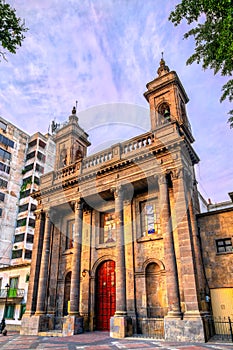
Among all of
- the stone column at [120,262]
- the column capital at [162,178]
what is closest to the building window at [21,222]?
the stone column at [120,262]

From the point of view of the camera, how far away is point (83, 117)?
77.8 ft

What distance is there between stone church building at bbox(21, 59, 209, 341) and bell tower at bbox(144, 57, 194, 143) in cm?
7

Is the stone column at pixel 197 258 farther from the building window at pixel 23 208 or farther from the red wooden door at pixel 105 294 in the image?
the building window at pixel 23 208

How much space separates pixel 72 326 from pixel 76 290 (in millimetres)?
1907

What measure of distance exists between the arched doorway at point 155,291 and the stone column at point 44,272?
7.17 meters

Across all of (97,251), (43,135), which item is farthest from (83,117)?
(43,135)

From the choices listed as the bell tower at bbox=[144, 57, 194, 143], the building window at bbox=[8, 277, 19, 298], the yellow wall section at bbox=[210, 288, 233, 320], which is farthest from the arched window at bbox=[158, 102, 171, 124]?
the building window at bbox=[8, 277, 19, 298]

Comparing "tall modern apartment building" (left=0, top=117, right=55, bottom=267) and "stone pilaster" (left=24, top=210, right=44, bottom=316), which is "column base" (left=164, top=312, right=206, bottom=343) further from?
"tall modern apartment building" (left=0, top=117, right=55, bottom=267)

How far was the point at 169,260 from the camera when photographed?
514 inches

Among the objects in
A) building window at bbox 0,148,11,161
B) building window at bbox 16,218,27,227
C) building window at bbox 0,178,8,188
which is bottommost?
building window at bbox 16,218,27,227

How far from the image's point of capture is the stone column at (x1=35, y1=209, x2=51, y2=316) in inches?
671

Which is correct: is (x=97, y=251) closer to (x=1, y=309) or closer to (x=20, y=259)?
(x=1, y=309)

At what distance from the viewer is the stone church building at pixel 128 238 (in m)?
13.1

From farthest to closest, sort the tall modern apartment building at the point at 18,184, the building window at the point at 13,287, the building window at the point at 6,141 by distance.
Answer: the building window at the point at 6,141
the tall modern apartment building at the point at 18,184
the building window at the point at 13,287
